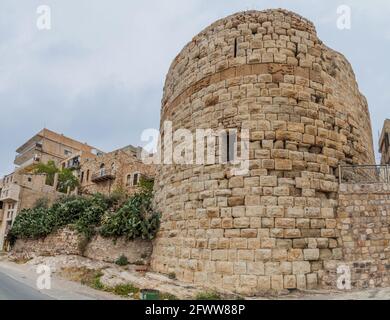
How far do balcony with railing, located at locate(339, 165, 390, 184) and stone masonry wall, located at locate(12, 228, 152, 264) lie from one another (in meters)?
6.23

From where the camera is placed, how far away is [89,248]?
500 inches

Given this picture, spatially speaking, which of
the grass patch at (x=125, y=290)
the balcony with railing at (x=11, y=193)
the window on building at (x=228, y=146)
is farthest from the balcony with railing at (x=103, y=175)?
the window on building at (x=228, y=146)

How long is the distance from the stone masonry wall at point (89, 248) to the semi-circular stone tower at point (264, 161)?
133cm

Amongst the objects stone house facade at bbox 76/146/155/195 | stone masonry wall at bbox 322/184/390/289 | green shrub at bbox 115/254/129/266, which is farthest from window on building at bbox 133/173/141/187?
stone masonry wall at bbox 322/184/390/289

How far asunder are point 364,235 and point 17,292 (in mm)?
8620

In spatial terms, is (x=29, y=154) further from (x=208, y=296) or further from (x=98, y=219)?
(x=208, y=296)

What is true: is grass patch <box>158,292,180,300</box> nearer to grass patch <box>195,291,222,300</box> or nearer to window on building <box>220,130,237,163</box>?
grass patch <box>195,291,222,300</box>

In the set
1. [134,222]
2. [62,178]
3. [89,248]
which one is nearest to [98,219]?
[89,248]

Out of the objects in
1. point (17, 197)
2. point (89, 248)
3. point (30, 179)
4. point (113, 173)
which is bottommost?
point (89, 248)

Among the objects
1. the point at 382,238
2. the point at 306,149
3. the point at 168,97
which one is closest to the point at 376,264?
the point at 382,238

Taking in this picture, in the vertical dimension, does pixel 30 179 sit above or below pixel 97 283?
above

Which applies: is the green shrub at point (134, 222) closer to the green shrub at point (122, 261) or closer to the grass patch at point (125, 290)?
the green shrub at point (122, 261)

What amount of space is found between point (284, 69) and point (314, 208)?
355cm

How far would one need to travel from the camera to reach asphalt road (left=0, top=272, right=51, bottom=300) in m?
7.80
